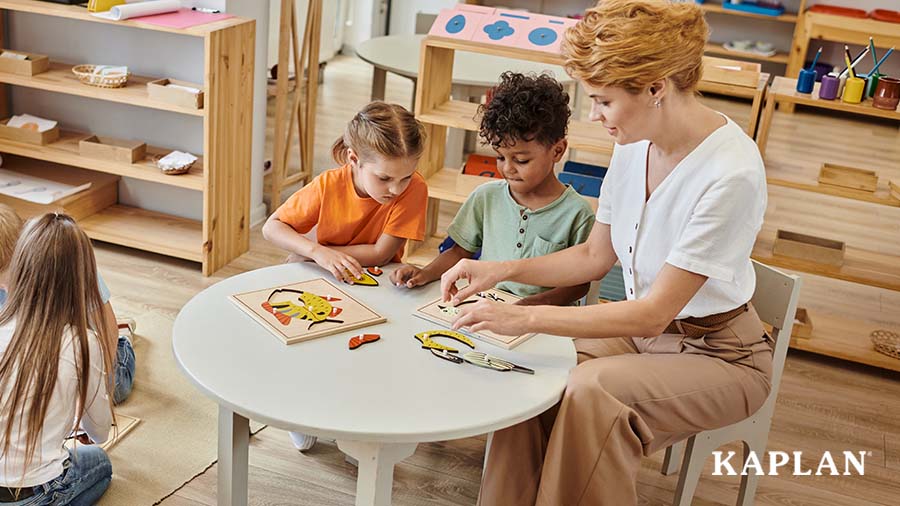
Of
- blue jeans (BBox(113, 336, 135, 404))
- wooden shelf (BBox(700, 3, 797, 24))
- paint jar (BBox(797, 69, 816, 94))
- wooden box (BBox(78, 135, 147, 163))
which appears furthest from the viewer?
wooden shelf (BBox(700, 3, 797, 24))

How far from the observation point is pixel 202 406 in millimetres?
2625

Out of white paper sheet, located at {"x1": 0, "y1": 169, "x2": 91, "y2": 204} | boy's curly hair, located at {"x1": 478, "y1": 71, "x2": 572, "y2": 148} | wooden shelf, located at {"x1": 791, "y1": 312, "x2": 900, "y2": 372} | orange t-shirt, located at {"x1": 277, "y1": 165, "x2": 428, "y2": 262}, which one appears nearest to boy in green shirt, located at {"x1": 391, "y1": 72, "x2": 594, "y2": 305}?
boy's curly hair, located at {"x1": 478, "y1": 71, "x2": 572, "y2": 148}

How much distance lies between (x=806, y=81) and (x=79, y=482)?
2.51 m

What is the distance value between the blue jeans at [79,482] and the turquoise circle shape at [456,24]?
1.81m

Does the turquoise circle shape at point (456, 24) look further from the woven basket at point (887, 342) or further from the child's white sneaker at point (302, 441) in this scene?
the woven basket at point (887, 342)

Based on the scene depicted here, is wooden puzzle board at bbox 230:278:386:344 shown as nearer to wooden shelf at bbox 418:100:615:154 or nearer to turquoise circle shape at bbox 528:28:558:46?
wooden shelf at bbox 418:100:615:154

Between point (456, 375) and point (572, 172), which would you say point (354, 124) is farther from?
point (572, 172)

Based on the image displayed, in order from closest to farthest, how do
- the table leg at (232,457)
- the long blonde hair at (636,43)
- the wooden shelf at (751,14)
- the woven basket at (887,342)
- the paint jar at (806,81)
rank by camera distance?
the long blonde hair at (636,43), the table leg at (232,457), the paint jar at (806,81), the woven basket at (887,342), the wooden shelf at (751,14)

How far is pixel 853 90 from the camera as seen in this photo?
3.10 m

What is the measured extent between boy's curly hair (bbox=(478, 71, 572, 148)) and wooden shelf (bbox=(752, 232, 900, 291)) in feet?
4.78

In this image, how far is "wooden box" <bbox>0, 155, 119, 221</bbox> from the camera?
3.53m

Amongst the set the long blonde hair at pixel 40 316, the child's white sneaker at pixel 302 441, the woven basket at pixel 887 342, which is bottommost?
the child's white sneaker at pixel 302 441

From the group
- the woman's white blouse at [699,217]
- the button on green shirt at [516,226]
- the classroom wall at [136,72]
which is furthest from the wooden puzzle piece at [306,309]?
the classroom wall at [136,72]

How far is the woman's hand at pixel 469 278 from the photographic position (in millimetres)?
1930
